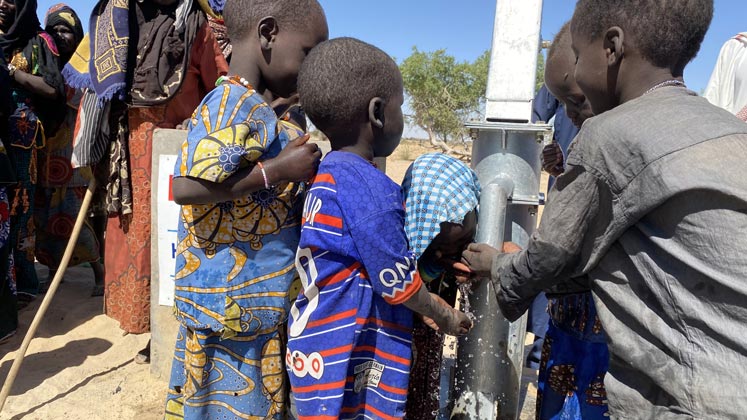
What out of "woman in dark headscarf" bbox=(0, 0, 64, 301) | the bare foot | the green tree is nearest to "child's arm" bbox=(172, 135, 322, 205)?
the bare foot

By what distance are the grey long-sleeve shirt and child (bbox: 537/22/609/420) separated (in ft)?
1.64

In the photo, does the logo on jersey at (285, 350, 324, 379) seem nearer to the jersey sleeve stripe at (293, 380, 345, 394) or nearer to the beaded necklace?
the jersey sleeve stripe at (293, 380, 345, 394)

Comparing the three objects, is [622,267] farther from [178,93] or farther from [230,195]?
[178,93]

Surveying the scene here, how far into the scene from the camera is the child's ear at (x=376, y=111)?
5.01 feet

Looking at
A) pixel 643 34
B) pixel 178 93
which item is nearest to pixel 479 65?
pixel 178 93

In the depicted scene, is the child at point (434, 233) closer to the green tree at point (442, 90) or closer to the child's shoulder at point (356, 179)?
the child's shoulder at point (356, 179)

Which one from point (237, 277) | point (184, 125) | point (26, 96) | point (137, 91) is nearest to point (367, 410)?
point (237, 277)

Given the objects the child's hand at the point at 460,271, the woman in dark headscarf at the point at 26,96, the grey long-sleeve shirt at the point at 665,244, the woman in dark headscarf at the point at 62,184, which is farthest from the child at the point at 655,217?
the woman in dark headscarf at the point at 62,184

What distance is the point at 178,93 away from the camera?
314 cm

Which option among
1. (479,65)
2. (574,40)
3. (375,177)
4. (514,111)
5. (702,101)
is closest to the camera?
(702,101)

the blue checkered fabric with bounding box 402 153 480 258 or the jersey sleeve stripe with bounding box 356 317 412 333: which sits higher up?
the blue checkered fabric with bounding box 402 153 480 258

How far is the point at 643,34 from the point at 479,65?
25.4 metres

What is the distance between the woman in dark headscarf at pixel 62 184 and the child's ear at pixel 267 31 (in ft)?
11.6

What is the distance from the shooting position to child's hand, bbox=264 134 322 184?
1.59m
